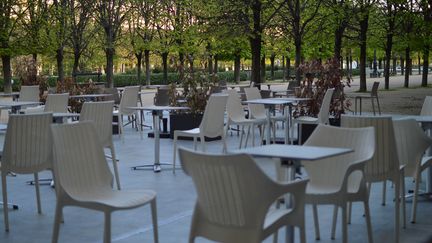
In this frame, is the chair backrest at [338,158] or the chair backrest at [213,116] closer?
the chair backrest at [338,158]

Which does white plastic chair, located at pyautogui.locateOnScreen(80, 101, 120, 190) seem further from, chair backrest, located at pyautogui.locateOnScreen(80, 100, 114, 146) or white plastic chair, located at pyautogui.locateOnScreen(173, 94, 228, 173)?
white plastic chair, located at pyautogui.locateOnScreen(173, 94, 228, 173)

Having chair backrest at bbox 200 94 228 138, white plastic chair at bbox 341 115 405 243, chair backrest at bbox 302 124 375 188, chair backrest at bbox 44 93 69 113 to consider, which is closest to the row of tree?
chair backrest at bbox 44 93 69 113

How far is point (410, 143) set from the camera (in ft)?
20.7

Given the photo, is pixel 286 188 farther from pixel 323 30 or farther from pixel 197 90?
pixel 323 30

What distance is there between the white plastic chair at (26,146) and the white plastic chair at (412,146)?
315cm

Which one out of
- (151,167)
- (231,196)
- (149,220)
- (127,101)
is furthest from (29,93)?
(231,196)

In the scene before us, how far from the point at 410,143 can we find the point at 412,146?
33 mm

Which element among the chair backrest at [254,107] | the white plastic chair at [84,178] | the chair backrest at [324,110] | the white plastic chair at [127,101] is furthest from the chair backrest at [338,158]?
the white plastic chair at [127,101]

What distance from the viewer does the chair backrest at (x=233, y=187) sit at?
12.0ft

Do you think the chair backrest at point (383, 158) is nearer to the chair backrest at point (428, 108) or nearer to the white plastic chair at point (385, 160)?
the white plastic chair at point (385, 160)

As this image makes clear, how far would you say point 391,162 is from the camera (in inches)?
222

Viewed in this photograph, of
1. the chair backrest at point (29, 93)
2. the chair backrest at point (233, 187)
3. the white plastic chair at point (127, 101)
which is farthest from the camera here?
the chair backrest at point (29, 93)

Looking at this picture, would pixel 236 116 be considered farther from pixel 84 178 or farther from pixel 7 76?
pixel 7 76

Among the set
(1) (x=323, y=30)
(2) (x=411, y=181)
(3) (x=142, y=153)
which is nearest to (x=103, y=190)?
(2) (x=411, y=181)
